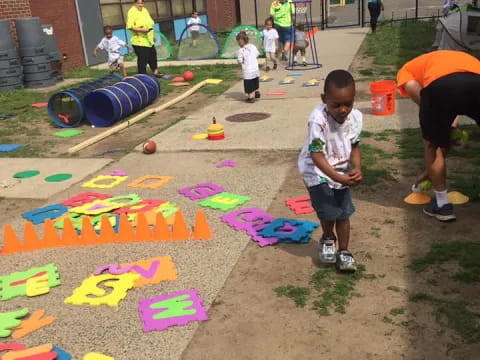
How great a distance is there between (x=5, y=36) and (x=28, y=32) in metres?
0.68

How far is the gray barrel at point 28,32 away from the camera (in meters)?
13.6

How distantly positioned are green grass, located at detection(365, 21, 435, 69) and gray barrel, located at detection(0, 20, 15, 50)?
907 cm

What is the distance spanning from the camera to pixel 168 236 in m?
4.66

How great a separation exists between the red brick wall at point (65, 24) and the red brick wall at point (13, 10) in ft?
1.47

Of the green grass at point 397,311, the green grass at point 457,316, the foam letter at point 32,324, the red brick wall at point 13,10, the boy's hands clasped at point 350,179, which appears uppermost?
the red brick wall at point 13,10

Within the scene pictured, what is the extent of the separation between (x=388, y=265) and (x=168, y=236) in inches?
74.5

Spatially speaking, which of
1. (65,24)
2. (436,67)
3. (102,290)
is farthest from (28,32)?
(436,67)

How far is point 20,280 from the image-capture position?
13.7 feet

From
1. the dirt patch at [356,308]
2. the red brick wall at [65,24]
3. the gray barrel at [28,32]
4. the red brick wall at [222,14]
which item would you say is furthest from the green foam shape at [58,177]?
the red brick wall at [222,14]

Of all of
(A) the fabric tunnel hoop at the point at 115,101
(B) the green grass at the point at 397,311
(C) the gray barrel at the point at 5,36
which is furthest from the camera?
(C) the gray barrel at the point at 5,36

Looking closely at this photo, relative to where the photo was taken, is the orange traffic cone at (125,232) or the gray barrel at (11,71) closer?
the orange traffic cone at (125,232)

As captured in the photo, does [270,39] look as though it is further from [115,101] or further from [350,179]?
[350,179]

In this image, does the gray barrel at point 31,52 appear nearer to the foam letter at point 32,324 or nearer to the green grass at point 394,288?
the foam letter at point 32,324

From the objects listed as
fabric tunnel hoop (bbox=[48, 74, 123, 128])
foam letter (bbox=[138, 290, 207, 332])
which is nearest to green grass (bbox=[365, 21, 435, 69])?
fabric tunnel hoop (bbox=[48, 74, 123, 128])
